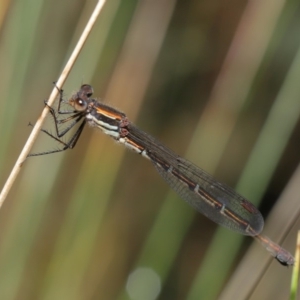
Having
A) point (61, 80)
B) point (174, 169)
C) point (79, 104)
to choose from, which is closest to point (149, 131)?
point (174, 169)

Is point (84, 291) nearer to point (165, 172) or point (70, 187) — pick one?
point (70, 187)

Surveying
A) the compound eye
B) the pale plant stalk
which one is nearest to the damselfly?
the compound eye

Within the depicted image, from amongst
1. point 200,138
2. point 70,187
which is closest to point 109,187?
point 70,187

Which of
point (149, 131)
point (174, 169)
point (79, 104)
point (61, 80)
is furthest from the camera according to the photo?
point (149, 131)

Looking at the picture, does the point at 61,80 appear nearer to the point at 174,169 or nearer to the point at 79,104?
the point at 79,104

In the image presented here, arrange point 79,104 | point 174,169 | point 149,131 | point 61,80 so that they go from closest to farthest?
point 61,80 < point 79,104 < point 174,169 < point 149,131

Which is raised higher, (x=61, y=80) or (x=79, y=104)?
(x=61, y=80)
